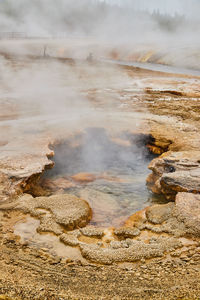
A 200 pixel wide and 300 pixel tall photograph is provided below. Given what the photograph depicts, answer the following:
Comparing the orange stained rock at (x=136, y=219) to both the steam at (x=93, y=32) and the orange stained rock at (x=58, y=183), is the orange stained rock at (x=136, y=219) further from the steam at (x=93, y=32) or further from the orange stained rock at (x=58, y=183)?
the steam at (x=93, y=32)

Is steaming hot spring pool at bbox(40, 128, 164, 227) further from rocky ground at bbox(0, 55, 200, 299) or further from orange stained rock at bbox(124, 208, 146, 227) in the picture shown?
rocky ground at bbox(0, 55, 200, 299)

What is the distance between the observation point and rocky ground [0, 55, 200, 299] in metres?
1.87

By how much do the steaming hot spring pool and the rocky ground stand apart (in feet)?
0.69

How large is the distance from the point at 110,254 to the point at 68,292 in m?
0.58

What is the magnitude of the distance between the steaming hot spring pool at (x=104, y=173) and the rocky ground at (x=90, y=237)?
0.69 feet

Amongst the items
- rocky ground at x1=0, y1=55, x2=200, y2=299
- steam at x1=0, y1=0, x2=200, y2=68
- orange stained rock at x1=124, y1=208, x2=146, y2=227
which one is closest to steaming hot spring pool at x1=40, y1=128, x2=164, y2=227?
orange stained rock at x1=124, y1=208, x2=146, y2=227

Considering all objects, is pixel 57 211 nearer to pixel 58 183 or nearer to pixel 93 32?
pixel 58 183

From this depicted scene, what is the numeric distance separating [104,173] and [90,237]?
1.83 m

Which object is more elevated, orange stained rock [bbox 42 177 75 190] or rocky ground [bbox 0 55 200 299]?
rocky ground [bbox 0 55 200 299]

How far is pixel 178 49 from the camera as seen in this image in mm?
15992

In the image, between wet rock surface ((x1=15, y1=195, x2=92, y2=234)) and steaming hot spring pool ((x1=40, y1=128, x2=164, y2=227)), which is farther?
steaming hot spring pool ((x1=40, y1=128, x2=164, y2=227))

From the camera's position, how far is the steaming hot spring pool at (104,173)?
3490mm

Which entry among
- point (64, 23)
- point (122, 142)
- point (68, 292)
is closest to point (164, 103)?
point (122, 142)

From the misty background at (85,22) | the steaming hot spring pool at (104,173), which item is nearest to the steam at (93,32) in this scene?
the misty background at (85,22)
